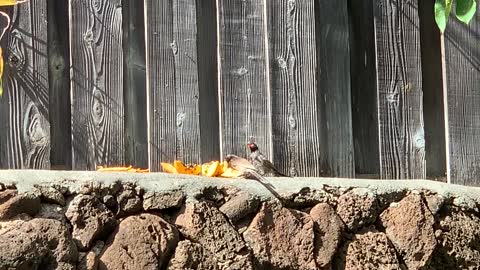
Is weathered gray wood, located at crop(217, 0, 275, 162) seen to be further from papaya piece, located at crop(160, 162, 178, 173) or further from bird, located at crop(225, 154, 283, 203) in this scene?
papaya piece, located at crop(160, 162, 178, 173)

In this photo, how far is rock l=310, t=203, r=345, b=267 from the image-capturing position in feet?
12.8

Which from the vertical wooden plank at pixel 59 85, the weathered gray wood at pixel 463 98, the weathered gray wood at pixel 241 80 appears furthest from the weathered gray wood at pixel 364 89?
the vertical wooden plank at pixel 59 85

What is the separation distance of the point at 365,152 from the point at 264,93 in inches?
21.8

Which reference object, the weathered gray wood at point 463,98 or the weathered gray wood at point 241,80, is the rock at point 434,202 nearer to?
the weathered gray wood at point 463,98

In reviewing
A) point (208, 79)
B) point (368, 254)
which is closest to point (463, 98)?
point (368, 254)

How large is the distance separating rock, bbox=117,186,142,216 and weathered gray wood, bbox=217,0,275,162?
507mm

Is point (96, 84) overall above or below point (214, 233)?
above

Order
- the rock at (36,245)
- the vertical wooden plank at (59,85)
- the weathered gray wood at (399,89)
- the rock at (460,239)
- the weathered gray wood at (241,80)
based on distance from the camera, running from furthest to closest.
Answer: the weathered gray wood at (399,89), the rock at (460,239), the weathered gray wood at (241,80), the vertical wooden plank at (59,85), the rock at (36,245)

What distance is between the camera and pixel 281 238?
3.83 meters

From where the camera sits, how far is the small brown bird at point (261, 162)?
393 cm

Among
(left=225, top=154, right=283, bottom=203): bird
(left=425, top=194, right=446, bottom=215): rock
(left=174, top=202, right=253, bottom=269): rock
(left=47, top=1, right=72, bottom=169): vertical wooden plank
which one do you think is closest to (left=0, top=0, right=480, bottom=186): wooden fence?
(left=47, top=1, right=72, bottom=169): vertical wooden plank

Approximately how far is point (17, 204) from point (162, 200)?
1.74 ft

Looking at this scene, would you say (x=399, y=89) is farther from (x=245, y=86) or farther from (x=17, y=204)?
(x=17, y=204)

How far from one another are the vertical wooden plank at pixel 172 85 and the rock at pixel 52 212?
1.74 ft
